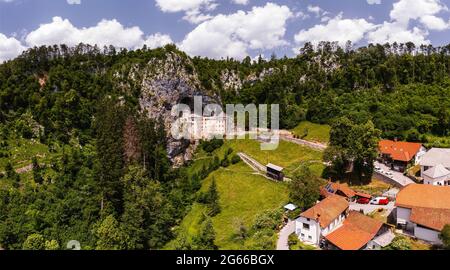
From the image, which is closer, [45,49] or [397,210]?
[397,210]

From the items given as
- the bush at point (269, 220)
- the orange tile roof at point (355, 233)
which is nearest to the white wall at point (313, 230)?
the orange tile roof at point (355, 233)

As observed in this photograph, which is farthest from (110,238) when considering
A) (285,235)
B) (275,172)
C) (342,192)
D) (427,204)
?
(427,204)

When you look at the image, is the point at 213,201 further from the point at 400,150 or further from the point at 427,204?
the point at 400,150

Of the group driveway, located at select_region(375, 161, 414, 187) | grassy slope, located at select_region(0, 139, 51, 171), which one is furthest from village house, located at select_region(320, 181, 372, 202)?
grassy slope, located at select_region(0, 139, 51, 171)
